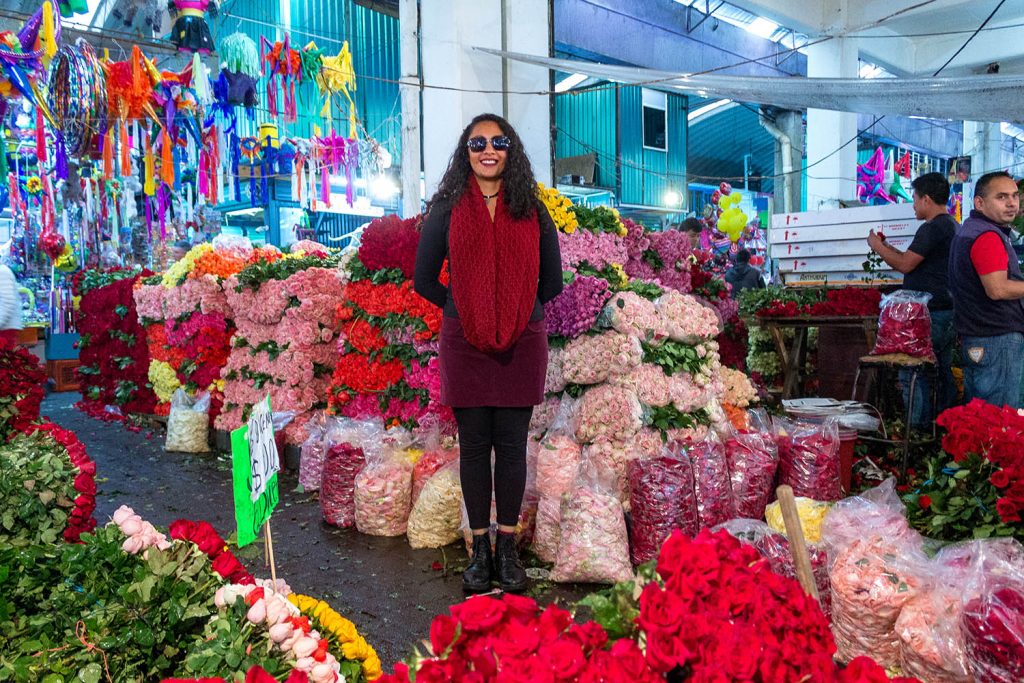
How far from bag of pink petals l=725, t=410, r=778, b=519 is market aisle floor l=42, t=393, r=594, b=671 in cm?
84

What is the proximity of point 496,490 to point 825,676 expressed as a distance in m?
2.25

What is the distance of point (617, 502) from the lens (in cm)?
326

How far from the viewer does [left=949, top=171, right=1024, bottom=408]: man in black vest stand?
382cm

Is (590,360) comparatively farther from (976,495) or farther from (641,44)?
(641,44)

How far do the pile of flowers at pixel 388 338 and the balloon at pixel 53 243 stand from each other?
7669 mm

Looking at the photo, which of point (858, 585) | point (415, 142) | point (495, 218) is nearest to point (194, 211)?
point (415, 142)

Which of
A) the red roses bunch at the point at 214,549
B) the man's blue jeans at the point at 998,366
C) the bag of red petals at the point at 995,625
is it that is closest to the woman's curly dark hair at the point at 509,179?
the red roses bunch at the point at 214,549

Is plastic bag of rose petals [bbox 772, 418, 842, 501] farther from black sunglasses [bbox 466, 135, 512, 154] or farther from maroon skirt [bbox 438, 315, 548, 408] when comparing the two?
black sunglasses [bbox 466, 135, 512, 154]

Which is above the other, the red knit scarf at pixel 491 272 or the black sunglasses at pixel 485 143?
the black sunglasses at pixel 485 143

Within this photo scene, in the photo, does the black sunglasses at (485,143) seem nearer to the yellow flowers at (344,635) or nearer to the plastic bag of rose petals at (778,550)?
the plastic bag of rose petals at (778,550)

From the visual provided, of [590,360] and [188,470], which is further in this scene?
[188,470]

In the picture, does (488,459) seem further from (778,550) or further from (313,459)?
(313,459)

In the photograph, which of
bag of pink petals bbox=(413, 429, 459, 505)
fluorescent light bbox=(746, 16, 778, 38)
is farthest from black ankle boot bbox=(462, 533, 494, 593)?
fluorescent light bbox=(746, 16, 778, 38)

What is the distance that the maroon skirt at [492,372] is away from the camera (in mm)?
3111
